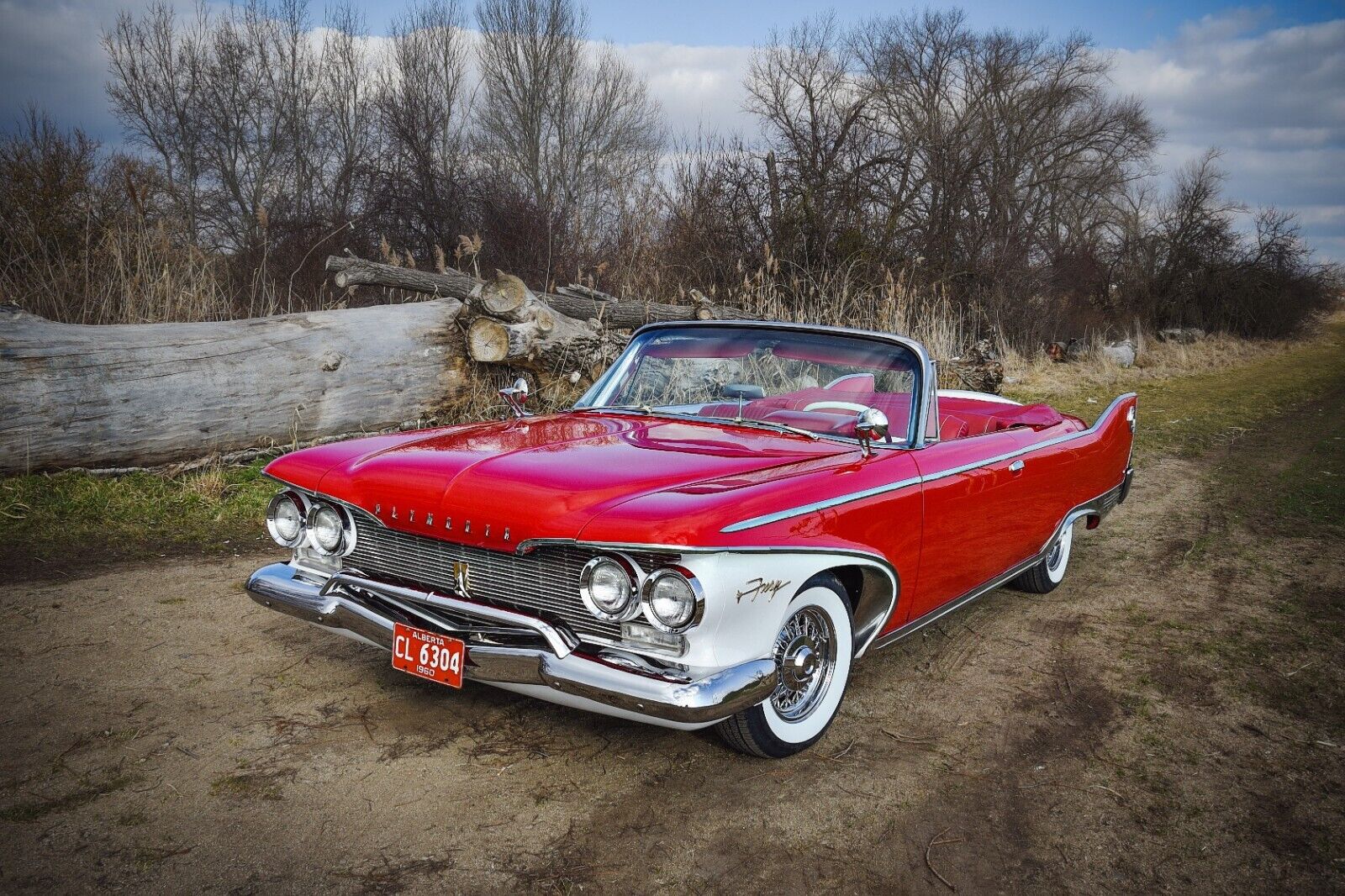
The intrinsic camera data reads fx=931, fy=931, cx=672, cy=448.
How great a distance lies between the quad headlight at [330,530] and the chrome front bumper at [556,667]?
194mm

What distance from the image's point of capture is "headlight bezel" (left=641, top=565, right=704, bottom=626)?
8.01 feet

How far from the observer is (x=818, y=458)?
314 centimetres

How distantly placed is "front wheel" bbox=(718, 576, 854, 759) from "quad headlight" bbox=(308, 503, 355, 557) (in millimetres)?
1405

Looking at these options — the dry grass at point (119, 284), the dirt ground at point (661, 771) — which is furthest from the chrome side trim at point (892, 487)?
the dry grass at point (119, 284)

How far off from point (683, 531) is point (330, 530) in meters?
1.44

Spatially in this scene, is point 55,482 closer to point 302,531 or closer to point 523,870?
point 302,531

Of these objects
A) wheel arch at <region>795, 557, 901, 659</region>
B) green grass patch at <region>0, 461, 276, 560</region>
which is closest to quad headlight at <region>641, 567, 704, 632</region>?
wheel arch at <region>795, 557, 901, 659</region>

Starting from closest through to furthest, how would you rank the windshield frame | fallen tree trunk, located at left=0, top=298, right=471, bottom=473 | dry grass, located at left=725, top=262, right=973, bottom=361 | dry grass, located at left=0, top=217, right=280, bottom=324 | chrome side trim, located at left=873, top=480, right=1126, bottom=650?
chrome side trim, located at left=873, top=480, right=1126, bottom=650 < the windshield frame < fallen tree trunk, located at left=0, top=298, right=471, bottom=473 < dry grass, located at left=0, top=217, right=280, bottom=324 < dry grass, located at left=725, top=262, right=973, bottom=361

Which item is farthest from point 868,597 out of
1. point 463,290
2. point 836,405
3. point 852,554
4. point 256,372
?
point 463,290

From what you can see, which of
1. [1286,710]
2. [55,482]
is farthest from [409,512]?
[55,482]

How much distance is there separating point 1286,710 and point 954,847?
172cm

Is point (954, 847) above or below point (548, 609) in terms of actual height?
below

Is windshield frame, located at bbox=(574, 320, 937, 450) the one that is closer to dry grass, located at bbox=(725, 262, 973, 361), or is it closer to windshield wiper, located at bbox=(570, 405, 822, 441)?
windshield wiper, located at bbox=(570, 405, 822, 441)

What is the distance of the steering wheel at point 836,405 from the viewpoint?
3711 millimetres
